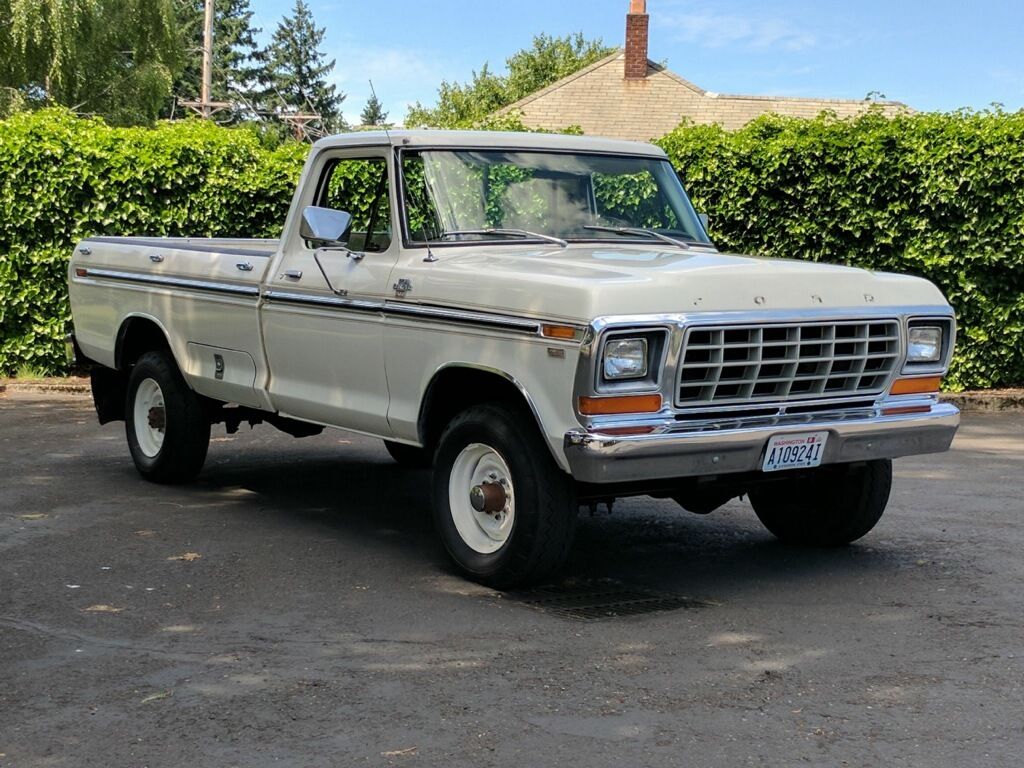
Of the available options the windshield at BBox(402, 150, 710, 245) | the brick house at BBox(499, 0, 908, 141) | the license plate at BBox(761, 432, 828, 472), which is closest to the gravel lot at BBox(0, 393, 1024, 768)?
the license plate at BBox(761, 432, 828, 472)

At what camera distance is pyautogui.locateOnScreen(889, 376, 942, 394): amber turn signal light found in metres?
6.87

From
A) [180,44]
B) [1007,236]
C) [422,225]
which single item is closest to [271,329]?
[422,225]

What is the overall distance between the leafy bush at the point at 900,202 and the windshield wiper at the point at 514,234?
7.43 metres

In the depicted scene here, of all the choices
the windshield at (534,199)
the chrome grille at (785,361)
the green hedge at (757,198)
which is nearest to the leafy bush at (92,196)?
the green hedge at (757,198)

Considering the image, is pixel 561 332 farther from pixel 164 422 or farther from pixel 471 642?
pixel 164 422

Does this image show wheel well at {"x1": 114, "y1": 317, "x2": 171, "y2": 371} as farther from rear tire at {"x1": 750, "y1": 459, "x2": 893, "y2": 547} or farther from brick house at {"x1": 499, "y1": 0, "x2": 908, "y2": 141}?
brick house at {"x1": 499, "y1": 0, "x2": 908, "y2": 141}

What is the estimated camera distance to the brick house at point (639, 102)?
39094mm

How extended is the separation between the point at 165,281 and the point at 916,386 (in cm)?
484

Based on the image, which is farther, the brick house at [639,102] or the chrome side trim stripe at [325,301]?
the brick house at [639,102]

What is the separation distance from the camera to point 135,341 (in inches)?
385

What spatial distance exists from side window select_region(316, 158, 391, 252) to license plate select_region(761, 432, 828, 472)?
2306mm

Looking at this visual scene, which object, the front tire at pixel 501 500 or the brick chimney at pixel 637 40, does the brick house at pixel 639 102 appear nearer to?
the brick chimney at pixel 637 40

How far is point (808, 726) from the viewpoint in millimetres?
4727

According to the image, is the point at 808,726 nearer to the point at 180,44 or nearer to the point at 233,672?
the point at 233,672
